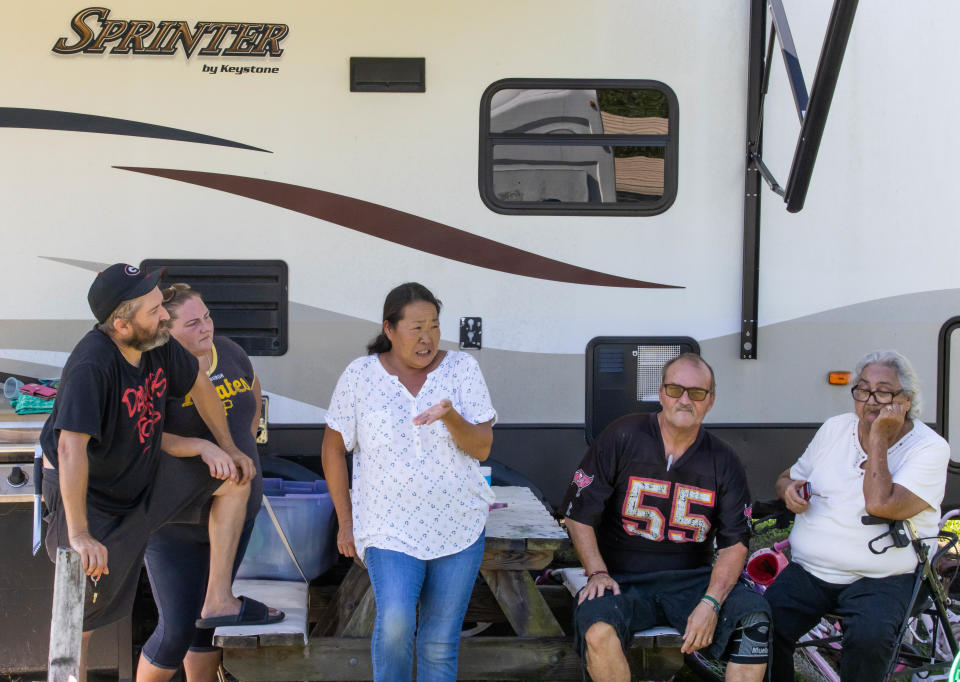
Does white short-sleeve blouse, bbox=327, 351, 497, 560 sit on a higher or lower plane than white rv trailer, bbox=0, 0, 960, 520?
lower

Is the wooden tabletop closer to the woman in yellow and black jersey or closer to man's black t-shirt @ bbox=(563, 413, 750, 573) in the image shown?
man's black t-shirt @ bbox=(563, 413, 750, 573)

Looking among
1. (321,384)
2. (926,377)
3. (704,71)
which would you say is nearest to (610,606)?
(321,384)

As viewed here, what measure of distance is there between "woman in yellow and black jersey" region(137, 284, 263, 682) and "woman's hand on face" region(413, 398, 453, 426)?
2.34ft

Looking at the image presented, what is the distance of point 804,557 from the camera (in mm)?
3242

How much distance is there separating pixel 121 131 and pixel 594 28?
1922 millimetres

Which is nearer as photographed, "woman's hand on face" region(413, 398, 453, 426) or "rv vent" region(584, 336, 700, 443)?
"woman's hand on face" region(413, 398, 453, 426)

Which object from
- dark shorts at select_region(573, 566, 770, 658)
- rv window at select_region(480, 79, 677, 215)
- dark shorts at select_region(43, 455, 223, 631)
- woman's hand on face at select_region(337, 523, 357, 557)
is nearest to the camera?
dark shorts at select_region(43, 455, 223, 631)

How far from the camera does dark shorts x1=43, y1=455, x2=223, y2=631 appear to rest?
8.99 ft

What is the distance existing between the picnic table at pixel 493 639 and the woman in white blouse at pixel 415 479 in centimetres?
31

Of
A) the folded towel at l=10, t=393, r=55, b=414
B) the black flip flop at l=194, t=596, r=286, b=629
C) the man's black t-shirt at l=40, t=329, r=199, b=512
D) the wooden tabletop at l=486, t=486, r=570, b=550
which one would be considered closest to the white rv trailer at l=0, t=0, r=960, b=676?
the wooden tabletop at l=486, t=486, r=570, b=550

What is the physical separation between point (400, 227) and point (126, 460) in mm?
1560

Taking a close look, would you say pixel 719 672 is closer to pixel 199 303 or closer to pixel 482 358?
pixel 482 358

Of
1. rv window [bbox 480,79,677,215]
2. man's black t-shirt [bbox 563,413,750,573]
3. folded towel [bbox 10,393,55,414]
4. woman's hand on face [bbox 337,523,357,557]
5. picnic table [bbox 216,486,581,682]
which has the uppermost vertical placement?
rv window [bbox 480,79,677,215]

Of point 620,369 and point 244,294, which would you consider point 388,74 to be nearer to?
point 244,294
